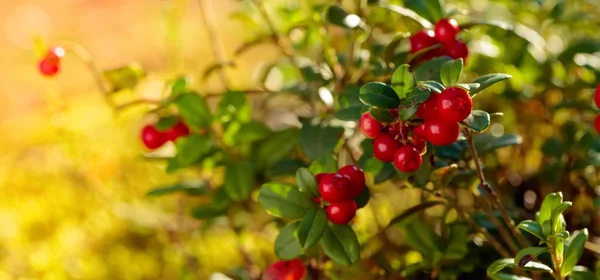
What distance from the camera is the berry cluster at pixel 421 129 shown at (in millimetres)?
598

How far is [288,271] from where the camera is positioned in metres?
0.87

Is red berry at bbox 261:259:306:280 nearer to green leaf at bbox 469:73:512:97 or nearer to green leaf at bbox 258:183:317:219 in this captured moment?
green leaf at bbox 258:183:317:219

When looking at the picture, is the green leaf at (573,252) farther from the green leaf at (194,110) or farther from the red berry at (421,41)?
the green leaf at (194,110)

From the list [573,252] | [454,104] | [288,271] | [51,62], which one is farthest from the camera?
[51,62]

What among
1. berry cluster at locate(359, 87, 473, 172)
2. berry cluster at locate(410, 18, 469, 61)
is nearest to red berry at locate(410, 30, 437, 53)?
berry cluster at locate(410, 18, 469, 61)

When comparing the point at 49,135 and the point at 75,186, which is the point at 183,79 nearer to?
the point at 75,186

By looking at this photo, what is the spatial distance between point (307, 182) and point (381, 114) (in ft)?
0.47

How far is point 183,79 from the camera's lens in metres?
1.02

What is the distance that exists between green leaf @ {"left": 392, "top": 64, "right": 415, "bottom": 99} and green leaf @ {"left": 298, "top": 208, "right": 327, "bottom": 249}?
6.1 inches

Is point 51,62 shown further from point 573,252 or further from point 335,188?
point 573,252

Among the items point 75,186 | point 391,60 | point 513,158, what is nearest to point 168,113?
point 391,60

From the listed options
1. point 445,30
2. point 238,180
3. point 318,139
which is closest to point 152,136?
point 238,180

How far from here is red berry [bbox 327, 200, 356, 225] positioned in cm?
71

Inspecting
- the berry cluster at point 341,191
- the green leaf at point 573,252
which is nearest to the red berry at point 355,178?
the berry cluster at point 341,191
